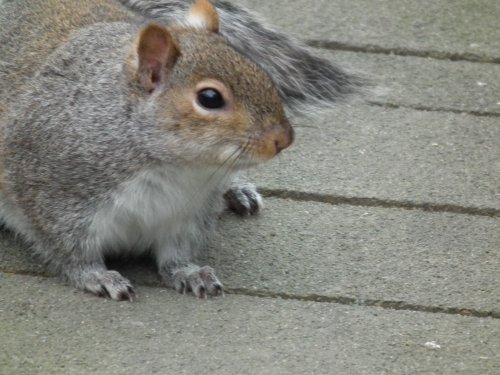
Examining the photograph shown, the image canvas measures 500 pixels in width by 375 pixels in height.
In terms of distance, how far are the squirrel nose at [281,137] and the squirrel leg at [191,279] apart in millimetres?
431

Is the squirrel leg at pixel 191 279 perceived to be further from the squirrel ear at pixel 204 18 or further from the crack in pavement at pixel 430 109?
the crack in pavement at pixel 430 109

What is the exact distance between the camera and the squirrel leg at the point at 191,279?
10.7 feet

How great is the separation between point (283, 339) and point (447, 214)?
88cm

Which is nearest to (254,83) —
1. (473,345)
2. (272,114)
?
(272,114)

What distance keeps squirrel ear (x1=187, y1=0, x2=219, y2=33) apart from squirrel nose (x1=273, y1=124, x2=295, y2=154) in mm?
395

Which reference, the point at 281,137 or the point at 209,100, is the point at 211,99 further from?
the point at 281,137

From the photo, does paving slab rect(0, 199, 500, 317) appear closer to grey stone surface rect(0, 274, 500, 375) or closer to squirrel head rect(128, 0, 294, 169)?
grey stone surface rect(0, 274, 500, 375)

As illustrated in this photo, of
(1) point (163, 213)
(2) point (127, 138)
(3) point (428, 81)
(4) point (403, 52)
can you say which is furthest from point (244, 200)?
(4) point (403, 52)

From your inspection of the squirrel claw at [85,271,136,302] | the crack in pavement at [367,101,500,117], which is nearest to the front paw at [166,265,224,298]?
the squirrel claw at [85,271,136,302]

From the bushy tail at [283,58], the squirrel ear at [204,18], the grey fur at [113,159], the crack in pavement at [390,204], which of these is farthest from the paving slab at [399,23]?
the grey fur at [113,159]

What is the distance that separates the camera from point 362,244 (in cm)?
354

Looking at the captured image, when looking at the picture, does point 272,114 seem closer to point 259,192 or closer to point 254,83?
point 254,83

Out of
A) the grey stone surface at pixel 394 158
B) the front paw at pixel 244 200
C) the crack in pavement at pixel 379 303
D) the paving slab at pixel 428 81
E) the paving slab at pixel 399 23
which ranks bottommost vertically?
the crack in pavement at pixel 379 303

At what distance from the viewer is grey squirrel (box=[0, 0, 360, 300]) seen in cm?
305
